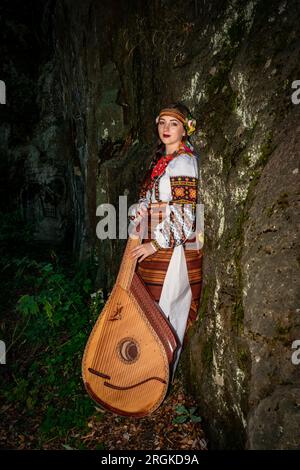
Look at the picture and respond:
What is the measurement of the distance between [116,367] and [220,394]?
2.57 ft

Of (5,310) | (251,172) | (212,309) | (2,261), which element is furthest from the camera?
(2,261)

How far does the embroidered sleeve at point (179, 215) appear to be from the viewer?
247 cm

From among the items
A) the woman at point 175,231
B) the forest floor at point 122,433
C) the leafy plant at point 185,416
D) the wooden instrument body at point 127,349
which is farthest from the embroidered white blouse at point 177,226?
the forest floor at point 122,433

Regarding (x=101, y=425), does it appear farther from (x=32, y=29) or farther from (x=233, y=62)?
(x=32, y=29)

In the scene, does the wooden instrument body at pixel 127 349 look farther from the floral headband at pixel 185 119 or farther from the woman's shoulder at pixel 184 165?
the floral headband at pixel 185 119

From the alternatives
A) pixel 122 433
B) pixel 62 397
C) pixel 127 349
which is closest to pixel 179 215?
pixel 127 349

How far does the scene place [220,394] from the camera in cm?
226

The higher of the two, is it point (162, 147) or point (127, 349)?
point (162, 147)

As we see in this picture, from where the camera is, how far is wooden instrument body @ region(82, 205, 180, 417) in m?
2.41

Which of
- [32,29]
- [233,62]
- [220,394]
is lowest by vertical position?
[220,394]

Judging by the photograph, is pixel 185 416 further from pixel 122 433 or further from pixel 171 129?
pixel 171 129

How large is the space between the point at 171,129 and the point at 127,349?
5.77 ft

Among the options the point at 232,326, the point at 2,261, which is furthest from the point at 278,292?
the point at 2,261

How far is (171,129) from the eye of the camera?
262 centimetres
